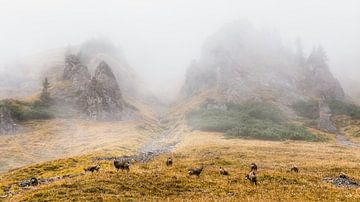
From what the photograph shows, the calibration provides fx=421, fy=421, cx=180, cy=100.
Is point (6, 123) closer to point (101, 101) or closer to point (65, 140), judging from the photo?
point (65, 140)

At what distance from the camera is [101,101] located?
171250 millimetres

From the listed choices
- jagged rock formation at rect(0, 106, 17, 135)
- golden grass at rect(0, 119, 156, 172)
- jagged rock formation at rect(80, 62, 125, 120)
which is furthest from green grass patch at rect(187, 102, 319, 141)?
jagged rock formation at rect(0, 106, 17, 135)

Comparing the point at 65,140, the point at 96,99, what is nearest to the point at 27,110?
the point at 96,99

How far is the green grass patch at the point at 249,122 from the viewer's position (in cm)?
12362

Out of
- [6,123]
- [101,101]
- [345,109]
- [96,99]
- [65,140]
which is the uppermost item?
[345,109]

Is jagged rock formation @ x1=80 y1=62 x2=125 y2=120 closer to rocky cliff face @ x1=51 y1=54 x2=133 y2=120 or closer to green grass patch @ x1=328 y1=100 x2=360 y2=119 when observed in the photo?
rocky cliff face @ x1=51 y1=54 x2=133 y2=120

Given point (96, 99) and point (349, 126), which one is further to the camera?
point (96, 99)

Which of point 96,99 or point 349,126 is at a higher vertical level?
point 96,99

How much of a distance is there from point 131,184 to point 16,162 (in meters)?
65.1

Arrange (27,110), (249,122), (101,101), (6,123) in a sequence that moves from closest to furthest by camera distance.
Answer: (6,123) < (249,122) < (27,110) < (101,101)

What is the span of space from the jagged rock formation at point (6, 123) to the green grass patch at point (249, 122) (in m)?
60.9

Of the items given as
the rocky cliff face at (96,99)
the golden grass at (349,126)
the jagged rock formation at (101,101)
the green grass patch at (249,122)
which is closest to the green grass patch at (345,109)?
the golden grass at (349,126)

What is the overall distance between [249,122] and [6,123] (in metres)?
81.7

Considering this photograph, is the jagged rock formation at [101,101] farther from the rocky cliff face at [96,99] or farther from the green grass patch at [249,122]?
the green grass patch at [249,122]
